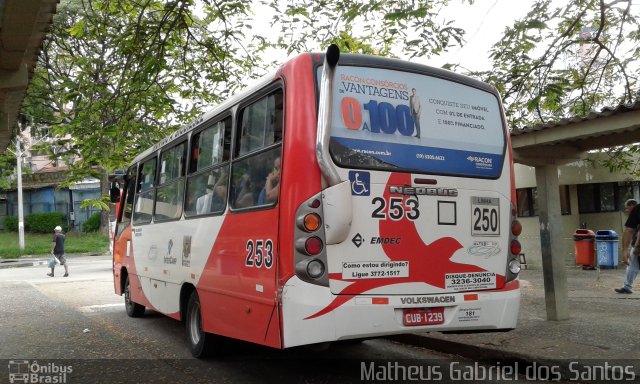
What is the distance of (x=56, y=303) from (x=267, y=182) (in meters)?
9.31

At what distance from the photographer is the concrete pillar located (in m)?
7.65

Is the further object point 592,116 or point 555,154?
point 555,154

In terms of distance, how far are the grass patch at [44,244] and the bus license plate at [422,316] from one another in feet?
95.2

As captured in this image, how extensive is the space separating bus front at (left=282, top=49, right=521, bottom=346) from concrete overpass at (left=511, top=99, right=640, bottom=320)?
2167 mm

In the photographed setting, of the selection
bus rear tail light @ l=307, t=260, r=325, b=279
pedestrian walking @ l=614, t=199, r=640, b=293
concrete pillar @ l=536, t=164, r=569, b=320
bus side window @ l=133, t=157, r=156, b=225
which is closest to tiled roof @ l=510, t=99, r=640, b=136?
concrete pillar @ l=536, t=164, r=569, b=320

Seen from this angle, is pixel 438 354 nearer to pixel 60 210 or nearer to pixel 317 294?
pixel 317 294

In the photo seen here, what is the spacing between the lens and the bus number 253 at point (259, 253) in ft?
15.8

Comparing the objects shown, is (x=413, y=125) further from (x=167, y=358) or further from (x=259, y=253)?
(x=167, y=358)

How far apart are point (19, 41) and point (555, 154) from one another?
23.0 ft

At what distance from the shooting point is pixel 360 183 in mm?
4742

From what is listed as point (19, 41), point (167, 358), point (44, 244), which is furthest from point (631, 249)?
point (44, 244)

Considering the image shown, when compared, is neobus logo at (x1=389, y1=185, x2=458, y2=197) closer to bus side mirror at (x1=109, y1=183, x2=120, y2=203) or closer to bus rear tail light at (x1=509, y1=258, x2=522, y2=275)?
bus rear tail light at (x1=509, y1=258, x2=522, y2=275)

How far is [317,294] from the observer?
4488 mm

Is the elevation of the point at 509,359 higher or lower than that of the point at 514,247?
lower
